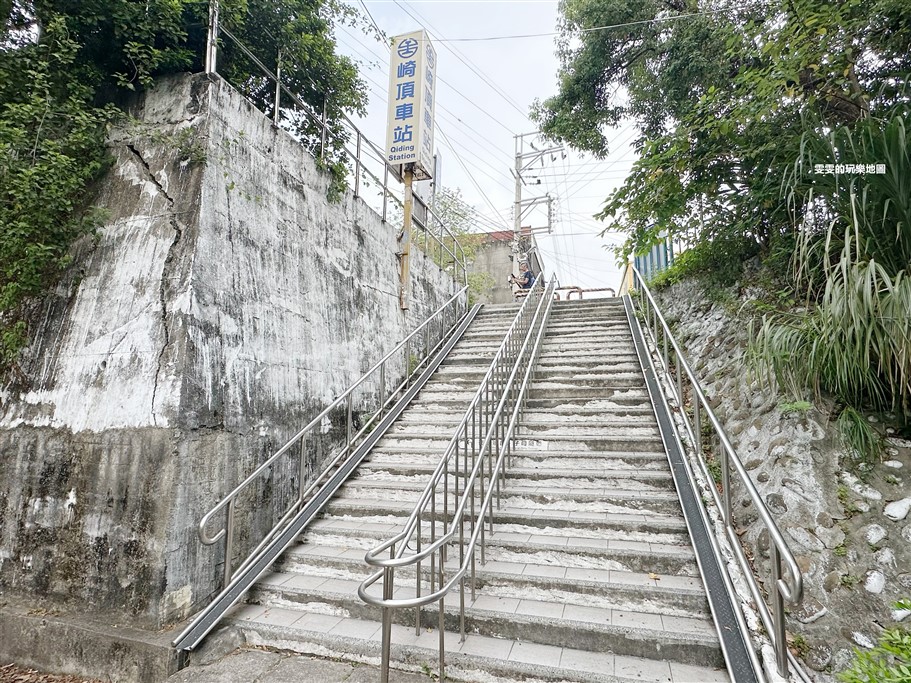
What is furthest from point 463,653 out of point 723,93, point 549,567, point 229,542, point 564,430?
point 723,93

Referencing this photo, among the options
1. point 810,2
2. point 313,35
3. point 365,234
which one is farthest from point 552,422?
point 313,35

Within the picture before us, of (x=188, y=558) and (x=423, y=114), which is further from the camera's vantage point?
(x=423, y=114)

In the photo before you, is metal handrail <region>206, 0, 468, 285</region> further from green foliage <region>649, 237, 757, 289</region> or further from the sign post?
green foliage <region>649, 237, 757, 289</region>

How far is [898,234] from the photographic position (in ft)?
10.4

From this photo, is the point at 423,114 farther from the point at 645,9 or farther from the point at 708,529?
the point at 708,529

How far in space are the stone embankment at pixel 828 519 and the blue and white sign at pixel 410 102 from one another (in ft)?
17.3

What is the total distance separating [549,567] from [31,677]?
352cm

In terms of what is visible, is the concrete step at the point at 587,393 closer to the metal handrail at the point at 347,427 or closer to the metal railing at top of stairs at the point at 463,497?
the metal railing at top of stairs at the point at 463,497

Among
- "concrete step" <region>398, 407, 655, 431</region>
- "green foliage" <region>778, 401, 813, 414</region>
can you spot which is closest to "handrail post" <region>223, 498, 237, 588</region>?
"concrete step" <region>398, 407, 655, 431</region>

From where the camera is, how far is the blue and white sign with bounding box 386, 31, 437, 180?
6.70m

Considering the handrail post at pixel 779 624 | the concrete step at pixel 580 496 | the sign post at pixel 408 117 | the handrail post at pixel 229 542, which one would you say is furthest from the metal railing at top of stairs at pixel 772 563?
the sign post at pixel 408 117

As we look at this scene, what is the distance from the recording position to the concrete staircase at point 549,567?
2580 mm

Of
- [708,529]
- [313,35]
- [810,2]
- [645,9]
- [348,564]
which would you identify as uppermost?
[645,9]

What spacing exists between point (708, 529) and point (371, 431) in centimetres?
357
